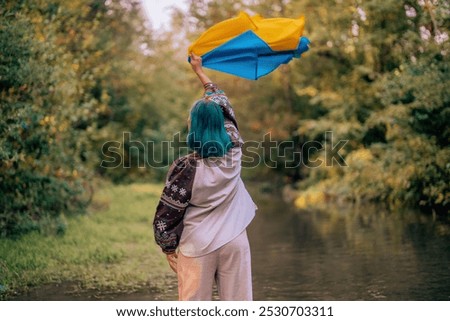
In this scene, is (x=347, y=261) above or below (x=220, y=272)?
below

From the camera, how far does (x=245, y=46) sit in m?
7.07

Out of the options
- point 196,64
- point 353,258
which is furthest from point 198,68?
point 353,258

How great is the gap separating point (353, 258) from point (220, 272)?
6.34m

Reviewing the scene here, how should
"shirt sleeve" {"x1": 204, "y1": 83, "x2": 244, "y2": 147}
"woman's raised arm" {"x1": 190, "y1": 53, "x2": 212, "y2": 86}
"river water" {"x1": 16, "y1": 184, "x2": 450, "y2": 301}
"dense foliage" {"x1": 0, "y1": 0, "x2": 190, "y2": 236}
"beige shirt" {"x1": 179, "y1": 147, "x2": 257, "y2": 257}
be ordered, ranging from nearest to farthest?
"beige shirt" {"x1": 179, "y1": 147, "x2": 257, "y2": 257} → "shirt sleeve" {"x1": 204, "y1": 83, "x2": 244, "y2": 147} → "woman's raised arm" {"x1": 190, "y1": 53, "x2": 212, "y2": 86} → "river water" {"x1": 16, "y1": 184, "x2": 450, "y2": 301} → "dense foliage" {"x1": 0, "y1": 0, "x2": 190, "y2": 236}

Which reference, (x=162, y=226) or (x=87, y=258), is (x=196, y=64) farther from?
(x=87, y=258)

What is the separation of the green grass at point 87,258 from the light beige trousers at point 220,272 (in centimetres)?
378

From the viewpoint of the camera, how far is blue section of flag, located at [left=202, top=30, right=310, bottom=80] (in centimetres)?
695

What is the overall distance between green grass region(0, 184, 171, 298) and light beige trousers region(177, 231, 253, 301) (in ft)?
12.4

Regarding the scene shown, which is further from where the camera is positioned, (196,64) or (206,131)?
(196,64)

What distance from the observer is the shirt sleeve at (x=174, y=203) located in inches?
203

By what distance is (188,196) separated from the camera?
5168 mm

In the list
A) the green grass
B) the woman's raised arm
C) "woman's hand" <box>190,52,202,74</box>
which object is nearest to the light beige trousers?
the woman's raised arm

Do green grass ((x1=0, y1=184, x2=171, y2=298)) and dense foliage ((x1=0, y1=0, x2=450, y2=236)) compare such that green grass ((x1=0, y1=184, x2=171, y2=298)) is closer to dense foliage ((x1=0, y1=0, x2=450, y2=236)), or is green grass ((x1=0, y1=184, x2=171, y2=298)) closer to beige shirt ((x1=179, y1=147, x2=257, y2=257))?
dense foliage ((x1=0, y1=0, x2=450, y2=236))
